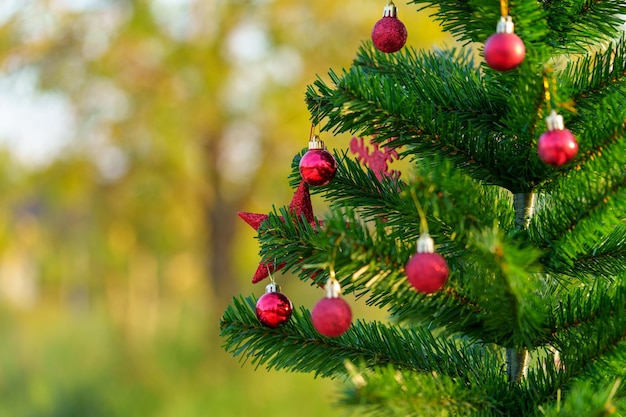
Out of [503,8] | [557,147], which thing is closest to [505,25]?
[503,8]

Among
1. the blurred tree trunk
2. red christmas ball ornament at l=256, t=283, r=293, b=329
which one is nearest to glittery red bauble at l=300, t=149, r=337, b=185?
red christmas ball ornament at l=256, t=283, r=293, b=329

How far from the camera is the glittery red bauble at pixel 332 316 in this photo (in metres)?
0.62

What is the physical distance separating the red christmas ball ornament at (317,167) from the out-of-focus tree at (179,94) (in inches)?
136

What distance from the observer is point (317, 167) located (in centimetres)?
74

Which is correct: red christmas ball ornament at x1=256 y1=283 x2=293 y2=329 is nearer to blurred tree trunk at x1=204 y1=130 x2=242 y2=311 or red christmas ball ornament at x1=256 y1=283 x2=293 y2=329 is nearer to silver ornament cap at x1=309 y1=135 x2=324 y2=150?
silver ornament cap at x1=309 y1=135 x2=324 y2=150

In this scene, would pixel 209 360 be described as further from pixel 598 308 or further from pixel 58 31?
pixel 598 308

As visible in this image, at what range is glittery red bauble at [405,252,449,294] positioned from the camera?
57 centimetres

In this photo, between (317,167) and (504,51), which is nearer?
(504,51)

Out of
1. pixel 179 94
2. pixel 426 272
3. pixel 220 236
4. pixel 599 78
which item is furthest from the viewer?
pixel 220 236

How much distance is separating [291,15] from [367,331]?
3.82 metres

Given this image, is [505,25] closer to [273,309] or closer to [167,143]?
[273,309]

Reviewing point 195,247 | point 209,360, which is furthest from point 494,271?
point 195,247

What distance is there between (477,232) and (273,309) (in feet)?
0.80

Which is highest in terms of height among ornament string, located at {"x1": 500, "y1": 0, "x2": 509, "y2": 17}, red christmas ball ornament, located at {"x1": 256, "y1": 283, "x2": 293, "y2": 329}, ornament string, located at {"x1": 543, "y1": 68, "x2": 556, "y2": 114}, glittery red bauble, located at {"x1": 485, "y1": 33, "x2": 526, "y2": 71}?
ornament string, located at {"x1": 500, "y1": 0, "x2": 509, "y2": 17}
